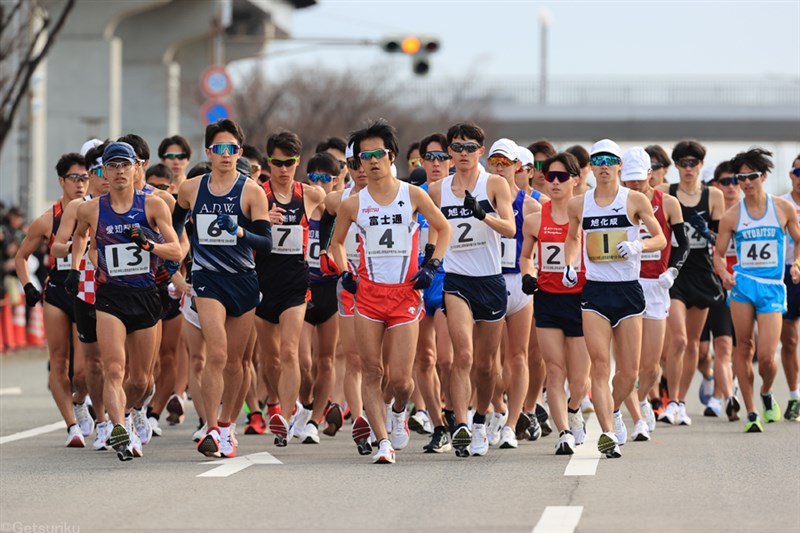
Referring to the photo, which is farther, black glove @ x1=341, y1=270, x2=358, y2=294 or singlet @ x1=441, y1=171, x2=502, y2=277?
singlet @ x1=441, y1=171, x2=502, y2=277

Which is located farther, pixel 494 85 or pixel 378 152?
pixel 494 85

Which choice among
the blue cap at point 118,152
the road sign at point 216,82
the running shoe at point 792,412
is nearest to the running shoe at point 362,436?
the blue cap at point 118,152

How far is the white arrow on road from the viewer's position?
1187 cm

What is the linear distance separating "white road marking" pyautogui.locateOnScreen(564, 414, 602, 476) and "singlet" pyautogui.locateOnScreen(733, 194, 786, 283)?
86.4 inches

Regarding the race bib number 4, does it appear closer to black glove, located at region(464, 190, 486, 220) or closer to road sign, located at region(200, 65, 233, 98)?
black glove, located at region(464, 190, 486, 220)

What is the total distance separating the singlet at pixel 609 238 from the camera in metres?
13.0

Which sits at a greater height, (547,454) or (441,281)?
(441,281)

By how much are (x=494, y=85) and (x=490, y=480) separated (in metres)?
63.1

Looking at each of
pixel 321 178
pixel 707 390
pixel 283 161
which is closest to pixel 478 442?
pixel 283 161

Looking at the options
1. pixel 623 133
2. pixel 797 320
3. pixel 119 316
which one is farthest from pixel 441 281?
pixel 623 133

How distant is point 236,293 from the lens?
1300cm

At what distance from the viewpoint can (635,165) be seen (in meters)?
14.0

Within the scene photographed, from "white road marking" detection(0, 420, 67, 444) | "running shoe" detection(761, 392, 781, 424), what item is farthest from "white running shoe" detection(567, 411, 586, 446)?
"white road marking" detection(0, 420, 67, 444)

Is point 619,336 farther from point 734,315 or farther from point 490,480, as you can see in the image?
point 734,315
